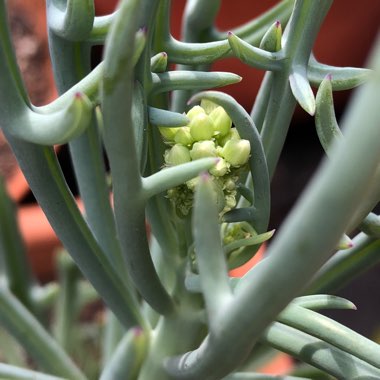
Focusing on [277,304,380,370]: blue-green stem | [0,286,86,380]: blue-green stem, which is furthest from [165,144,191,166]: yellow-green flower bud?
[0,286,86,380]: blue-green stem

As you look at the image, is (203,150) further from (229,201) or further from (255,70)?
(255,70)

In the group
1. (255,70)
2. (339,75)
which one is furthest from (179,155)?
(255,70)

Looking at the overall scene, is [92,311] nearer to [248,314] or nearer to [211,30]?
[211,30]

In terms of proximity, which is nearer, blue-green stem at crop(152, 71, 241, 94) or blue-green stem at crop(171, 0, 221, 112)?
blue-green stem at crop(152, 71, 241, 94)

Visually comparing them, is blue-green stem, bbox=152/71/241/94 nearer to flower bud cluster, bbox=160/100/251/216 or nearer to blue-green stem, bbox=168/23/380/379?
flower bud cluster, bbox=160/100/251/216

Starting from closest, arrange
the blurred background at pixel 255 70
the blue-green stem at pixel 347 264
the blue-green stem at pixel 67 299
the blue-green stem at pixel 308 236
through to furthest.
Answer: the blue-green stem at pixel 308 236, the blue-green stem at pixel 347 264, the blue-green stem at pixel 67 299, the blurred background at pixel 255 70

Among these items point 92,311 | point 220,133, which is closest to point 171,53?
point 220,133

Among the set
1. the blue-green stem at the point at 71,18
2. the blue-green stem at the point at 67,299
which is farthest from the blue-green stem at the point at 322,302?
the blue-green stem at the point at 67,299

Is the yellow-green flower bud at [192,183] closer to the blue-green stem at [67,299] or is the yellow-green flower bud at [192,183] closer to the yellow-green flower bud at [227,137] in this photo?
the yellow-green flower bud at [227,137]
